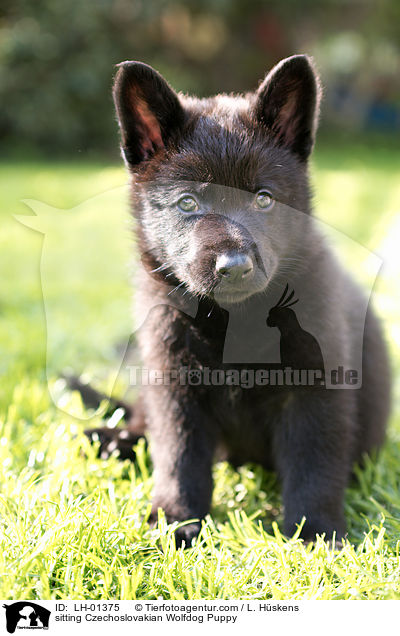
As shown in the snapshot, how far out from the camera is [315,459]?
8.04ft

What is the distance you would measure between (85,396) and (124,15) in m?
11.7

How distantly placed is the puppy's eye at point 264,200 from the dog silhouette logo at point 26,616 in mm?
1491

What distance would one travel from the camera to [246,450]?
282 cm

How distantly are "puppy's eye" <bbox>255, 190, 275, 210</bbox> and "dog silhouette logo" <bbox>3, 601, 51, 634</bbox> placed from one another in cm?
149

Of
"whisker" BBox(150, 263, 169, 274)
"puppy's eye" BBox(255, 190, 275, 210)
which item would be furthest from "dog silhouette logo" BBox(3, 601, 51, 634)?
"puppy's eye" BBox(255, 190, 275, 210)

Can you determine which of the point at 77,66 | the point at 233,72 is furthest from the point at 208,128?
the point at 233,72

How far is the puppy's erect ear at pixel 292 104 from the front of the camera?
2.37 meters

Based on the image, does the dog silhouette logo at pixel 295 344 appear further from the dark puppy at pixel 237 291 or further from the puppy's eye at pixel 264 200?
the puppy's eye at pixel 264 200

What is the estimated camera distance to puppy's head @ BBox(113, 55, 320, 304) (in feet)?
7.41

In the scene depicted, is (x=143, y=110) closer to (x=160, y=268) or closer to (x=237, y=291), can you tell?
(x=160, y=268)

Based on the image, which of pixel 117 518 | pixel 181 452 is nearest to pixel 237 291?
pixel 181 452

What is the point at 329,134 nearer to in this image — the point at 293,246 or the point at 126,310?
the point at 126,310

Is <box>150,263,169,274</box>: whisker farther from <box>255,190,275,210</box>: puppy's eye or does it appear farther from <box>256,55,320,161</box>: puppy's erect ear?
<box>256,55,320,161</box>: puppy's erect ear

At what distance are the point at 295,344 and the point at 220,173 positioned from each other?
68 centimetres
